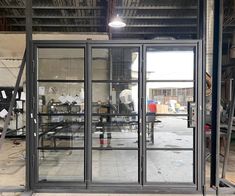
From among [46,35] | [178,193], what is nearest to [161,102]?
[178,193]

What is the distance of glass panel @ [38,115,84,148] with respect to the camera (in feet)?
14.7

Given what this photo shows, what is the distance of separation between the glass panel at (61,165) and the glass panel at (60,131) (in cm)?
13

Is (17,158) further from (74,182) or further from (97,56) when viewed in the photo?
(97,56)

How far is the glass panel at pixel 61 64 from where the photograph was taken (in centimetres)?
444

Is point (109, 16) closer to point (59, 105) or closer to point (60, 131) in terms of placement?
point (59, 105)

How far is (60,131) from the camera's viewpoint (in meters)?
4.59

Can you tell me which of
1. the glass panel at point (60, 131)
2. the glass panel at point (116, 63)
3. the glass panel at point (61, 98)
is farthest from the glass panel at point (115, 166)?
the glass panel at point (116, 63)

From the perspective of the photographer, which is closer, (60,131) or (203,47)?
(203,47)

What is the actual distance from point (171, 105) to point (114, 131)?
Answer: 984 millimetres

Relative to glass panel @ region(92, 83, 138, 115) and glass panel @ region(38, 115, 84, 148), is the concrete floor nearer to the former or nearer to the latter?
glass panel @ region(38, 115, 84, 148)

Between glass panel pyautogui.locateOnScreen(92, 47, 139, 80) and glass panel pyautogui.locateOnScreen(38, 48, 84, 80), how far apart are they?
0.23 metres

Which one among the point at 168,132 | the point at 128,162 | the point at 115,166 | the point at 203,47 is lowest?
the point at 115,166

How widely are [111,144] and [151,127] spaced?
2.24ft

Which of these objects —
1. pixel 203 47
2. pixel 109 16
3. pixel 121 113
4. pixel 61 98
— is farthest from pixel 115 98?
pixel 109 16
